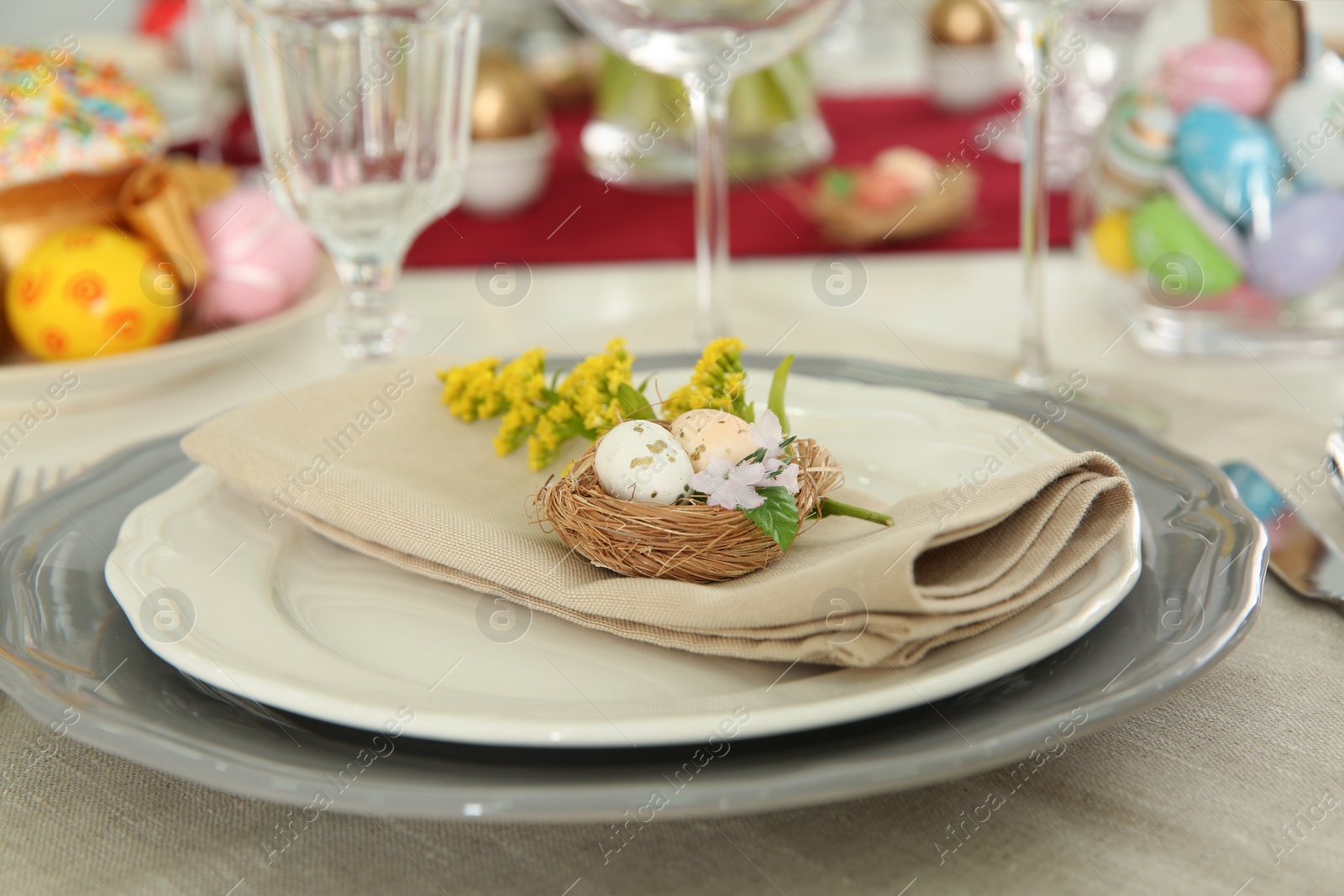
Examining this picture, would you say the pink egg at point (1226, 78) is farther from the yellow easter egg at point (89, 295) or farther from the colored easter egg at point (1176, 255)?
the yellow easter egg at point (89, 295)

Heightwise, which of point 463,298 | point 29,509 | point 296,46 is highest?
point 296,46

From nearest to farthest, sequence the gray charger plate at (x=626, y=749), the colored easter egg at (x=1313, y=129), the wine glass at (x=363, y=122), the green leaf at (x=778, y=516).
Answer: the gray charger plate at (x=626, y=749) → the green leaf at (x=778, y=516) → the wine glass at (x=363, y=122) → the colored easter egg at (x=1313, y=129)

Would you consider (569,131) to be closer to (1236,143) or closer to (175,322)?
(175,322)

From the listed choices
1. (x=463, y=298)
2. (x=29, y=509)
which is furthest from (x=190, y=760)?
(x=463, y=298)

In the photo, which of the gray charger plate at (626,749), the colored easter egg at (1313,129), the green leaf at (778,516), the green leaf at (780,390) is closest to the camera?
the gray charger plate at (626,749)

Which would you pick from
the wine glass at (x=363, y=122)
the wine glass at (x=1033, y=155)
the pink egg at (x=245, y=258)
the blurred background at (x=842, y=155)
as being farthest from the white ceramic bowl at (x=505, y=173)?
the wine glass at (x=1033, y=155)

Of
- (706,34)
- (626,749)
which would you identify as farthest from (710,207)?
(626,749)

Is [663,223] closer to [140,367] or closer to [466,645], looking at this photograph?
[140,367]
